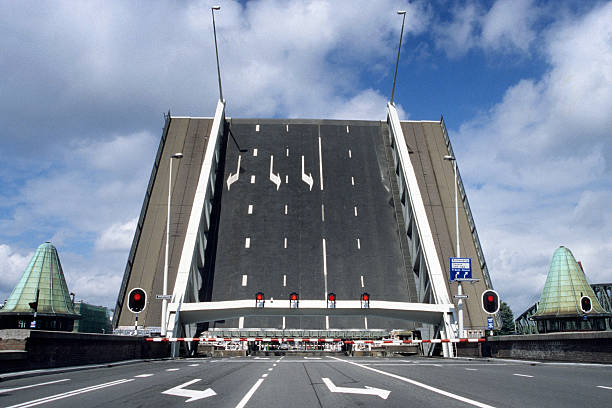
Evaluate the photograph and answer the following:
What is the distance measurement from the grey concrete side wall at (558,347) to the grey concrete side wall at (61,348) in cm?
1491

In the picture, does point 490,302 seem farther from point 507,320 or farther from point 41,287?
point 507,320

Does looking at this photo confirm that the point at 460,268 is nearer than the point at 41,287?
Yes

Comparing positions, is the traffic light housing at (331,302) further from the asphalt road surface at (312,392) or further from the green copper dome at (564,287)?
the green copper dome at (564,287)

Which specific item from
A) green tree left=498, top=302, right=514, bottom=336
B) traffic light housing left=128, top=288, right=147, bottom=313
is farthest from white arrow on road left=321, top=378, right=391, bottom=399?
green tree left=498, top=302, right=514, bottom=336

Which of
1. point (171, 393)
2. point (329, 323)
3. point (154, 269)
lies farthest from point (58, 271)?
point (171, 393)

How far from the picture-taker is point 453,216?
34750 millimetres

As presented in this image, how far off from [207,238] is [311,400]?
96.1 ft

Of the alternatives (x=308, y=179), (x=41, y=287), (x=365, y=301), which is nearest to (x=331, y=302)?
(x=365, y=301)

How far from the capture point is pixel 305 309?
2852 cm

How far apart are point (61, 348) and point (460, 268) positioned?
18000mm

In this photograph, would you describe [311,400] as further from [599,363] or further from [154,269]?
[154,269]

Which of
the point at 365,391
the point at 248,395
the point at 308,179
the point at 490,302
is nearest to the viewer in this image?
the point at 248,395

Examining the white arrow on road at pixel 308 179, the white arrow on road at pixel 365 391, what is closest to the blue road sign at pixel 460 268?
the white arrow on road at pixel 308 179

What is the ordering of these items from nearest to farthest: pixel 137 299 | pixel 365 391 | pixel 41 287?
pixel 365 391, pixel 137 299, pixel 41 287
